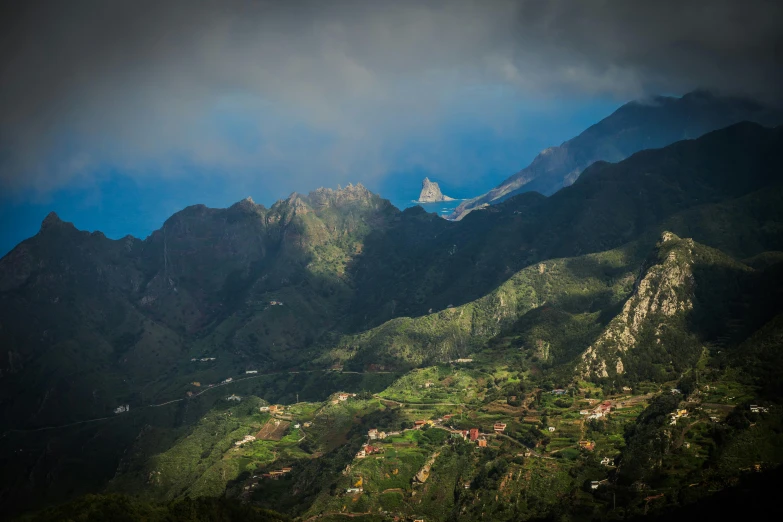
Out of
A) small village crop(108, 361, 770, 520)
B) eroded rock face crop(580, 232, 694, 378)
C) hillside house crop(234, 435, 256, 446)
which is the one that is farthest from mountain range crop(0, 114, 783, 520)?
hillside house crop(234, 435, 256, 446)

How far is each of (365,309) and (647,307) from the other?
3481 inches

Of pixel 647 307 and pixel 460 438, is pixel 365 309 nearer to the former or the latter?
pixel 647 307

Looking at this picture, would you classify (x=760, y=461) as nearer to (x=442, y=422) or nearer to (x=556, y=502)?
(x=556, y=502)

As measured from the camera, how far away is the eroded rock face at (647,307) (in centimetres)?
9100

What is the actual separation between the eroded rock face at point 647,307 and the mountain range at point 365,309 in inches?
10.4

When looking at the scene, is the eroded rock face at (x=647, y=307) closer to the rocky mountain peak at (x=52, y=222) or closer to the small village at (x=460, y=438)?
the small village at (x=460, y=438)

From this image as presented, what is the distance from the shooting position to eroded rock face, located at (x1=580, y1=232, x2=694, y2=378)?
299ft

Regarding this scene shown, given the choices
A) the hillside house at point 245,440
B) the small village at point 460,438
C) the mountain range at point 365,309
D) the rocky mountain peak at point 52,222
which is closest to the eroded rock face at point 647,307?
the mountain range at point 365,309

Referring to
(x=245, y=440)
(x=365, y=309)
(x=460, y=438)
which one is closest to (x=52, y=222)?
(x=365, y=309)

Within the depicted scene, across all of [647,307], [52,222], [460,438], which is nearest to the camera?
[460,438]

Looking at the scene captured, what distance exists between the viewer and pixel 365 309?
17388 centimetres

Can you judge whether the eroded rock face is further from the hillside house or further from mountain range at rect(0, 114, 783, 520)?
the hillside house

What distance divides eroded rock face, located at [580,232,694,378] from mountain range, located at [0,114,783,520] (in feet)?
0.86

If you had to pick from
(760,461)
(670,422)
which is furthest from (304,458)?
(760,461)
